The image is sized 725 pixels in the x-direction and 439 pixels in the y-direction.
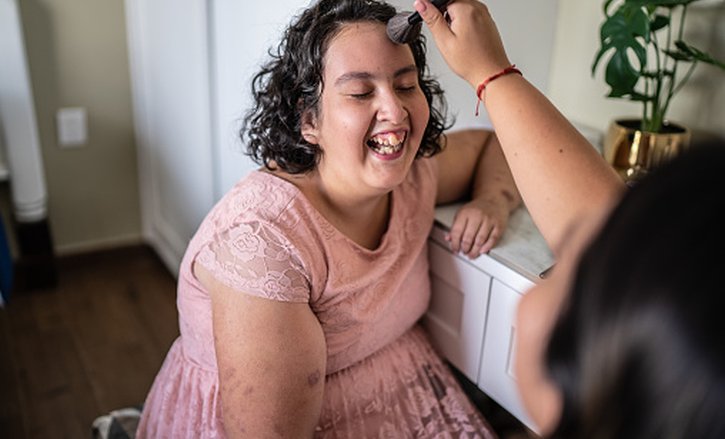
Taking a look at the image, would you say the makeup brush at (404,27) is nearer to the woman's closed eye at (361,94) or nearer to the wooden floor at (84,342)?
the woman's closed eye at (361,94)

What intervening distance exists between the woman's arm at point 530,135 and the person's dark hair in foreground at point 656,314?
0.37m

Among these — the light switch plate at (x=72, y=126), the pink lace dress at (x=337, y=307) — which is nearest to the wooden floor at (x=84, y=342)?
the light switch plate at (x=72, y=126)

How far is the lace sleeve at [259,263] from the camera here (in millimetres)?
1069

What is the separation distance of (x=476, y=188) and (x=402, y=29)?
44 centimetres

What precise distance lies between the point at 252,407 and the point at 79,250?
175 centimetres

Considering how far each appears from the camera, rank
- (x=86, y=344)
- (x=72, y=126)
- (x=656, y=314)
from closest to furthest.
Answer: (x=656, y=314)
(x=86, y=344)
(x=72, y=126)

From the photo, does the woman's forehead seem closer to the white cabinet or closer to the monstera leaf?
the white cabinet

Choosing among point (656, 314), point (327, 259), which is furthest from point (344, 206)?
point (656, 314)

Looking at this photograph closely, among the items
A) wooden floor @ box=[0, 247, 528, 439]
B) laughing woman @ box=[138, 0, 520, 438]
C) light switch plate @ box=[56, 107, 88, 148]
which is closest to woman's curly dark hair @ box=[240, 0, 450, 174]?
laughing woman @ box=[138, 0, 520, 438]

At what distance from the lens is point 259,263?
108 centimetres

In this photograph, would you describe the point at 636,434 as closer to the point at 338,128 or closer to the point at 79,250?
the point at 338,128

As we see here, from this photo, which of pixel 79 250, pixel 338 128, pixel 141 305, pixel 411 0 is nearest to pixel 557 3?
pixel 411 0

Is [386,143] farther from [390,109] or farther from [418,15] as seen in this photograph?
[418,15]

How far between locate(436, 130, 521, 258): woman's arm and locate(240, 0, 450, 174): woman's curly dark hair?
13cm
